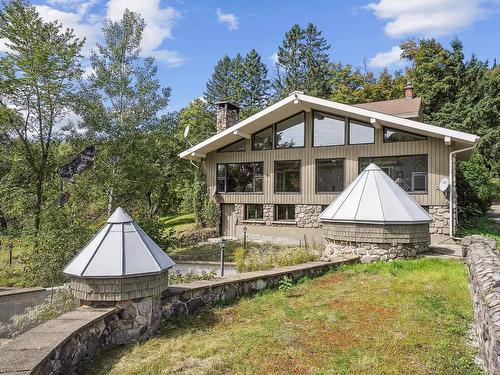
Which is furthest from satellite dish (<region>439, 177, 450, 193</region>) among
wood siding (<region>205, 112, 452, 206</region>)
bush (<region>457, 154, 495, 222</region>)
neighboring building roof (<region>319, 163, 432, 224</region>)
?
bush (<region>457, 154, 495, 222</region>)

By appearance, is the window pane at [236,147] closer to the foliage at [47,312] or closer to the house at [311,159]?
the house at [311,159]

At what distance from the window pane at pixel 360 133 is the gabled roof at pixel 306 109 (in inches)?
11.1

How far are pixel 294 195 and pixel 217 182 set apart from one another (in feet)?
12.0

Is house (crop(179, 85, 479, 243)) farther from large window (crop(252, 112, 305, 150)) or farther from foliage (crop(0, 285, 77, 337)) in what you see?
Answer: foliage (crop(0, 285, 77, 337))

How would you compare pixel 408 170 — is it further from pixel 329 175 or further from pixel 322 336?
pixel 322 336

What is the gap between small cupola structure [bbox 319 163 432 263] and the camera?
8.88 m

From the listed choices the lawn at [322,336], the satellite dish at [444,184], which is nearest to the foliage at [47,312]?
the lawn at [322,336]

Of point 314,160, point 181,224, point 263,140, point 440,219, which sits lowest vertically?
point 181,224

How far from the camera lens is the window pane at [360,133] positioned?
Result: 13959mm

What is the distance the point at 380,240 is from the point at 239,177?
8732 millimetres

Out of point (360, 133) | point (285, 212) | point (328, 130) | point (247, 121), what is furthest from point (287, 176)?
point (360, 133)

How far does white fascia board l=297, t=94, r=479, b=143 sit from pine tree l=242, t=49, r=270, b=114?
83.1ft

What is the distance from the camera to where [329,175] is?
14.7 metres

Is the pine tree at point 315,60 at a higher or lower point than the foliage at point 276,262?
higher
